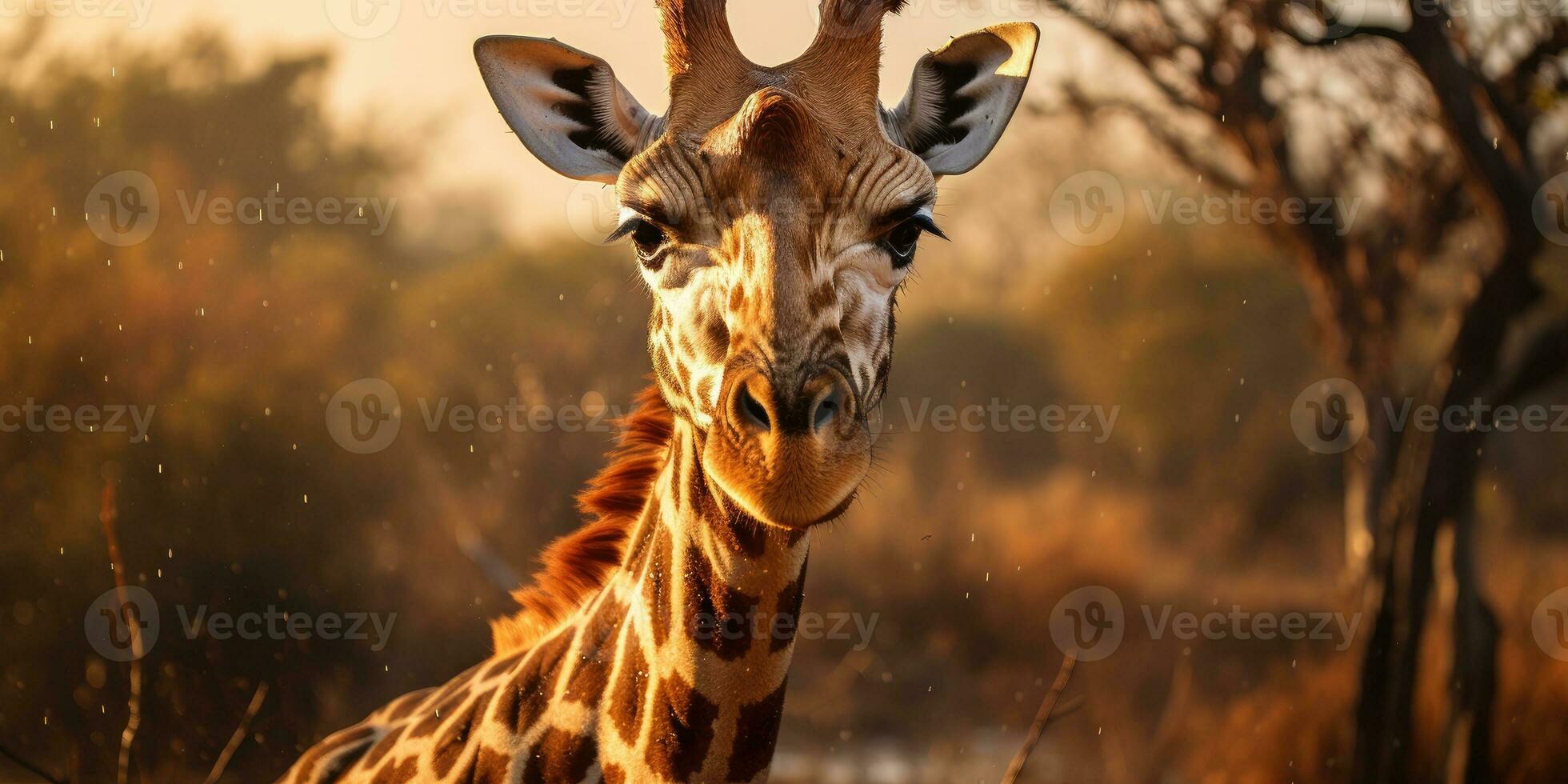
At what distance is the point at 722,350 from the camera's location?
346 cm

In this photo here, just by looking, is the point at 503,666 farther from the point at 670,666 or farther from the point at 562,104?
the point at 562,104

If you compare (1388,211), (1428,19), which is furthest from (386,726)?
(1388,211)

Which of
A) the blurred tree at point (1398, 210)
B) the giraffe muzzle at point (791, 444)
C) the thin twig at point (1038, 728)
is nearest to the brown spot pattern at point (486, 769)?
the giraffe muzzle at point (791, 444)

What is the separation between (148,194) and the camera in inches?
587

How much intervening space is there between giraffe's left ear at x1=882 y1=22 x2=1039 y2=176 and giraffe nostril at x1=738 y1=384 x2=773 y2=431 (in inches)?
54.8

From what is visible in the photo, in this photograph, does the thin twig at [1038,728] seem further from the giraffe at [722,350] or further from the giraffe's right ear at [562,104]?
the giraffe's right ear at [562,104]

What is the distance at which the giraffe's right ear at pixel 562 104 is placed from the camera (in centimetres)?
418

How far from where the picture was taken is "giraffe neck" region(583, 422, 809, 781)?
3561 millimetres

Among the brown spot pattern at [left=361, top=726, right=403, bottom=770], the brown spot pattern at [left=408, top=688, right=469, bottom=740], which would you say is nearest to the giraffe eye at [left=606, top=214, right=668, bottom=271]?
the brown spot pattern at [left=408, top=688, right=469, bottom=740]

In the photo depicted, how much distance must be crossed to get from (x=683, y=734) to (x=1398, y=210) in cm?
951

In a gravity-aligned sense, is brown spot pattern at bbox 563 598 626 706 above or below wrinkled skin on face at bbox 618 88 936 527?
below

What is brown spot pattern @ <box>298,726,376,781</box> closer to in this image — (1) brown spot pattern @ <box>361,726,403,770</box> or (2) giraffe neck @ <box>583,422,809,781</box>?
(1) brown spot pattern @ <box>361,726,403,770</box>

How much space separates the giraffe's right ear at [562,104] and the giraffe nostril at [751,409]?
1315 mm

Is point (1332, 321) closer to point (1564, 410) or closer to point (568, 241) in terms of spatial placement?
point (1564, 410)
